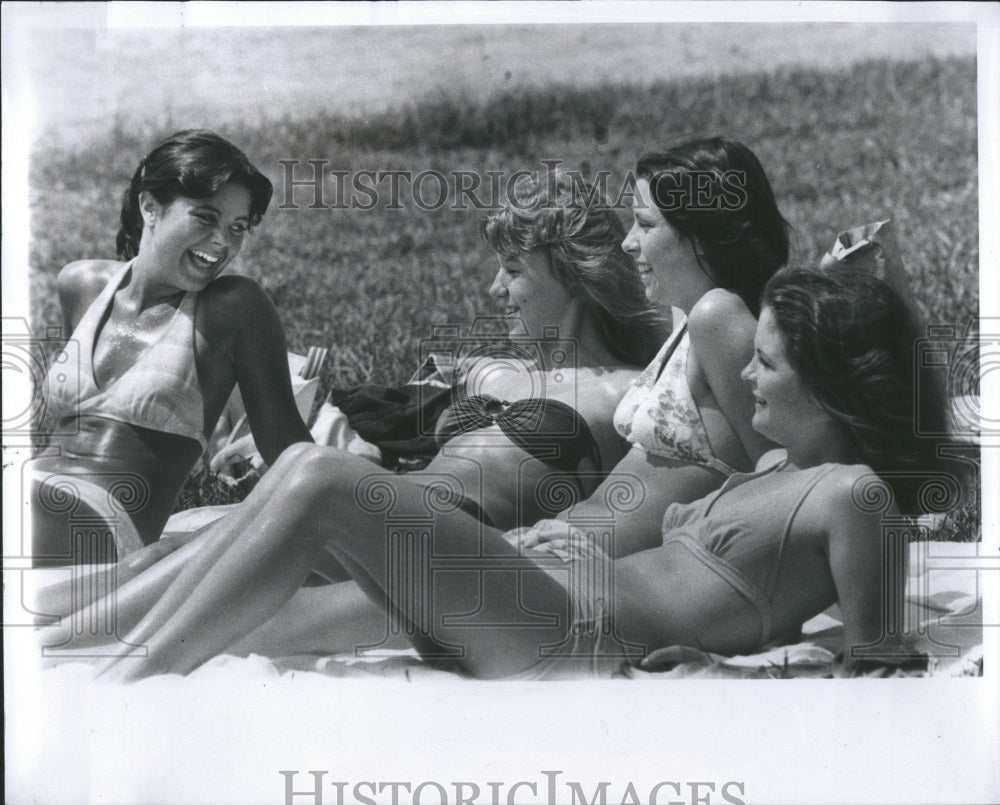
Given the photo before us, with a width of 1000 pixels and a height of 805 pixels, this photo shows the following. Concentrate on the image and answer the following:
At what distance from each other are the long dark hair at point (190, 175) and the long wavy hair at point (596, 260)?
90 centimetres

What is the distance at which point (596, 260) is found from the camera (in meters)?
3.80

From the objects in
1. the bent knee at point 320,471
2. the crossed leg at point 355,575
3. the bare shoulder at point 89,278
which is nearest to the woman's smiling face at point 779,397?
the crossed leg at point 355,575

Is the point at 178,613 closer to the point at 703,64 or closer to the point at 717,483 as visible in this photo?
the point at 717,483

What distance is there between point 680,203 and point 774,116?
449mm

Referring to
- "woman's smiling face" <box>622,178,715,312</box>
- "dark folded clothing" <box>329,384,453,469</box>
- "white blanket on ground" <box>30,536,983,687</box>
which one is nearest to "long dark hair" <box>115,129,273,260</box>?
"dark folded clothing" <box>329,384,453,469</box>

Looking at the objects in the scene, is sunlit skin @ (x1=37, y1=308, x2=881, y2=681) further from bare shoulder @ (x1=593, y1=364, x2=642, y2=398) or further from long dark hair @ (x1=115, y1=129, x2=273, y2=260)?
long dark hair @ (x1=115, y1=129, x2=273, y2=260)

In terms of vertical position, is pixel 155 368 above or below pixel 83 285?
below

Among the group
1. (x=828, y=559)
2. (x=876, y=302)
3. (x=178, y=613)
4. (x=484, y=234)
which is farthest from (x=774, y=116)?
(x=178, y=613)

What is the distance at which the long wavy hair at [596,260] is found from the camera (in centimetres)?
379

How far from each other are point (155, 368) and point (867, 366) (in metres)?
2.28

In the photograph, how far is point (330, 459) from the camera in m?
3.71

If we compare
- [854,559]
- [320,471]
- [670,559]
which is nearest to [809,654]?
[854,559]

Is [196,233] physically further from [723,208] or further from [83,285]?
[723,208]

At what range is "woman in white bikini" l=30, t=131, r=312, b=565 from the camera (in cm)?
381
